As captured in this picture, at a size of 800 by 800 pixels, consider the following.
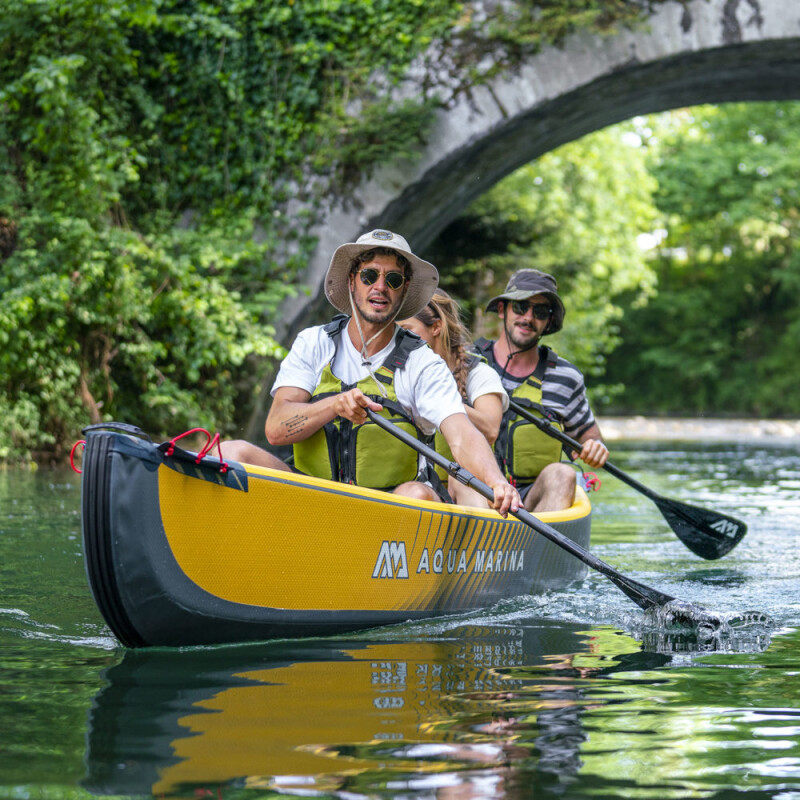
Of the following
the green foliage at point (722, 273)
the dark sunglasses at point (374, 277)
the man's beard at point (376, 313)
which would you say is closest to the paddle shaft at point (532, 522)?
the man's beard at point (376, 313)

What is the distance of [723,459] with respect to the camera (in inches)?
510

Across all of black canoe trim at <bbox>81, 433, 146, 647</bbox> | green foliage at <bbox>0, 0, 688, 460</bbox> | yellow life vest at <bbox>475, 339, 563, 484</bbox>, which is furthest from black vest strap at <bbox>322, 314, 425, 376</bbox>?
green foliage at <bbox>0, 0, 688, 460</bbox>

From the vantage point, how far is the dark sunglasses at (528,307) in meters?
5.16

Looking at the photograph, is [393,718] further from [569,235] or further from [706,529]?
[569,235]

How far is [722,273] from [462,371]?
987 inches

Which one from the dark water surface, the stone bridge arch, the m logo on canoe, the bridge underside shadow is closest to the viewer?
the dark water surface

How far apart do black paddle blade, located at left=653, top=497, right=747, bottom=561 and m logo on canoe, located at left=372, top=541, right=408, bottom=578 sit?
2.66m

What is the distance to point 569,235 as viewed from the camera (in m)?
18.1

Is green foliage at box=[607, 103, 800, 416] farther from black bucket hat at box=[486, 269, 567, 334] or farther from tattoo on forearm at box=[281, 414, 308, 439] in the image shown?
tattoo on forearm at box=[281, 414, 308, 439]

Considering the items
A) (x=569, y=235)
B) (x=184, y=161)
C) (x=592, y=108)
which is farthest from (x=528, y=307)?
(x=569, y=235)

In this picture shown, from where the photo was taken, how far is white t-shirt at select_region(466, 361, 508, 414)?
4.61 metres

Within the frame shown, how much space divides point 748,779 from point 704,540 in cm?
385

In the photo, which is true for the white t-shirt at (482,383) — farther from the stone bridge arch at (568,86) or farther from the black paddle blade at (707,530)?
the stone bridge arch at (568,86)

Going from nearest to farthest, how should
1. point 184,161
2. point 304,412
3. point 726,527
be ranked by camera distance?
point 304,412, point 726,527, point 184,161
